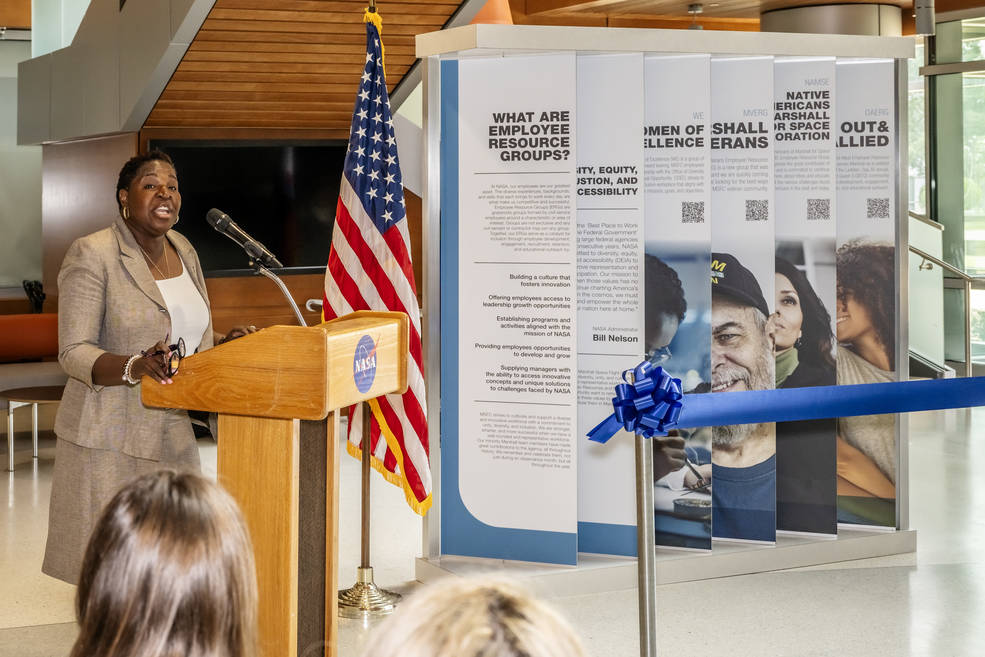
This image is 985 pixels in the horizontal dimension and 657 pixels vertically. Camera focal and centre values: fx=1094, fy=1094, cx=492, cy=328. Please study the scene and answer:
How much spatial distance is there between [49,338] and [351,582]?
13.3ft

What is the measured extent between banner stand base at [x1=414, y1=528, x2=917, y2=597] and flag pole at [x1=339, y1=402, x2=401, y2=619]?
252mm

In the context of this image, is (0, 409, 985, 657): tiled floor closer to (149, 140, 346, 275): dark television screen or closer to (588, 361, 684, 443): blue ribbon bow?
(588, 361, 684, 443): blue ribbon bow

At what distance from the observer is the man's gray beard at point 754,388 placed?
465cm

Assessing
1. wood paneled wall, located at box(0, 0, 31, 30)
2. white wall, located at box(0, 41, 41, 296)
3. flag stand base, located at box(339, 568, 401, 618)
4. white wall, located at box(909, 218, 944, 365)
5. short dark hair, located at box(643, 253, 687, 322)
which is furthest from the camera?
white wall, located at box(0, 41, 41, 296)

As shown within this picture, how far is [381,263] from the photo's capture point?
4230 millimetres

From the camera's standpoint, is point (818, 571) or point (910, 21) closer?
point (818, 571)

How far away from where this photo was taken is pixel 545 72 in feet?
14.2

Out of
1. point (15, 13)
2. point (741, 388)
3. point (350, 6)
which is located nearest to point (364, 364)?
point (741, 388)

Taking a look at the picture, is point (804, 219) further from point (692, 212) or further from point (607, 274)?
point (607, 274)

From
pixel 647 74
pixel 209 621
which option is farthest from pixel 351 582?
pixel 209 621

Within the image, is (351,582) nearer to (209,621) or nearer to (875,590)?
(875,590)

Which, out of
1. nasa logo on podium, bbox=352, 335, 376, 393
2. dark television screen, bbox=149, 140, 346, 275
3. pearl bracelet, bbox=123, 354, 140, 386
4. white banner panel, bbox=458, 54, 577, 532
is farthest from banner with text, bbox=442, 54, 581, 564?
dark television screen, bbox=149, 140, 346, 275

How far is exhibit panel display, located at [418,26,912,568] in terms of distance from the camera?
4.36 m

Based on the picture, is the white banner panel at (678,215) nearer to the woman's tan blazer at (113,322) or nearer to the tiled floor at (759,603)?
the tiled floor at (759,603)
